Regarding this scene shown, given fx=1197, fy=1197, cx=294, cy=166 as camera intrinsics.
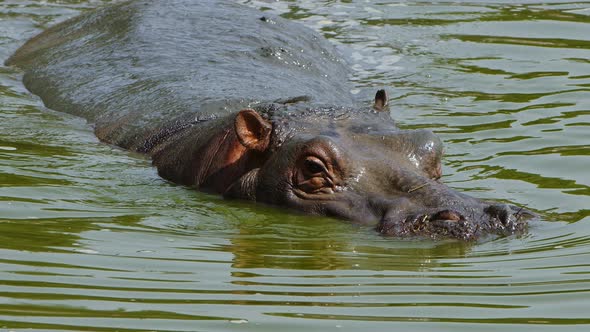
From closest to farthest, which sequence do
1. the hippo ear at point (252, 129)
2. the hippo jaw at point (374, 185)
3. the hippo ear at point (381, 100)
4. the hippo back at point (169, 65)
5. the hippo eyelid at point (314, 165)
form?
the hippo jaw at point (374, 185)
the hippo eyelid at point (314, 165)
the hippo ear at point (252, 129)
the hippo ear at point (381, 100)
the hippo back at point (169, 65)

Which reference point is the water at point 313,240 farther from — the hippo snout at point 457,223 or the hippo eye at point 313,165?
the hippo eye at point 313,165

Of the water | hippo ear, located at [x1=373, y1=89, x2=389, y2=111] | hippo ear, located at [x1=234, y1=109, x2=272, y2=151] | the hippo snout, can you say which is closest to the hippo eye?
the water

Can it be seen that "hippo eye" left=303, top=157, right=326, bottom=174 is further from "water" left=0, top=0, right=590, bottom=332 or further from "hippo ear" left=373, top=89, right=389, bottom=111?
"hippo ear" left=373, top=89, right=389, bottom=111

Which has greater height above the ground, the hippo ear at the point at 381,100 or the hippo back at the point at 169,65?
the hippo ear at the point at 381,100

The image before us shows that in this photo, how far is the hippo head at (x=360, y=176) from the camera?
6641 millimetres

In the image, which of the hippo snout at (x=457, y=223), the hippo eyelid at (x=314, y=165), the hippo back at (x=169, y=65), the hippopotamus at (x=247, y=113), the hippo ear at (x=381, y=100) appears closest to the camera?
the hippo snout at (x=457, y=223)

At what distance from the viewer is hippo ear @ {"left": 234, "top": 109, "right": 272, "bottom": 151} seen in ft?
25.5

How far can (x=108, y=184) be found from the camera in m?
8.32

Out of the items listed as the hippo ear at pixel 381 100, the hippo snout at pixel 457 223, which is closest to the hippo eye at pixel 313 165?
the hippo snout at pixel 457 223

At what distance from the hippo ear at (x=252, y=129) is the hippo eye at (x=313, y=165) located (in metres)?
0.50

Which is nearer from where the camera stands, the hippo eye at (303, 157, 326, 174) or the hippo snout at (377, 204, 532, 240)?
the hippo snout at (377, 204, 532, 240)

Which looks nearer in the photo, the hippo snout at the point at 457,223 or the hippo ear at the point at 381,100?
the hippo snout at the point at 457,223

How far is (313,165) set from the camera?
24.2 feet

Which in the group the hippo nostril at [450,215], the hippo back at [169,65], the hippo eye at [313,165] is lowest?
the hippo back at [169,65]
